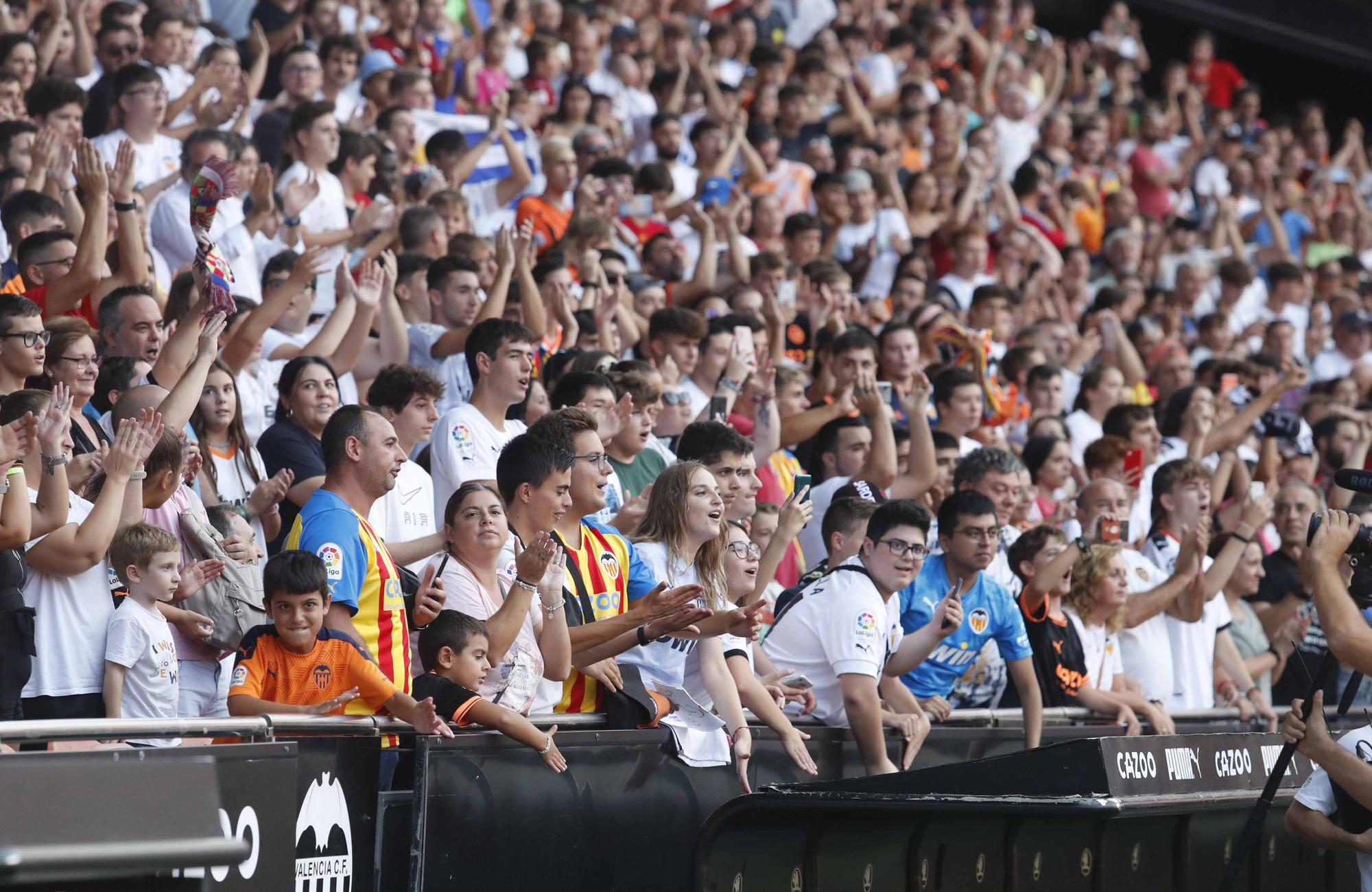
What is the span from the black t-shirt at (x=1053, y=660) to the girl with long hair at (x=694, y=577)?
2.40 metres

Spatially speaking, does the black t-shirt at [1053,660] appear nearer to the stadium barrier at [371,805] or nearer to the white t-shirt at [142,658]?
the stadium barrier at [371,805]

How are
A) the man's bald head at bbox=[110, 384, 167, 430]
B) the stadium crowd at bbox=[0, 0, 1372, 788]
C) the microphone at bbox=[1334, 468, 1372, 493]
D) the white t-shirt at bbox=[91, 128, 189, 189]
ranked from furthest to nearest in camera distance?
the white t-shirt at bbox=[91, 128, 189, 189]
the man's bald head at bbox=[110, 384, 167, 430]
the stadium crowd at bbox=[0, 0, 1372, 788]
the microphone at bbox=[1334, 468, 1372, 493]

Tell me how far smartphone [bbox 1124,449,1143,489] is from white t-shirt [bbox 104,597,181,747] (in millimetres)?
6652

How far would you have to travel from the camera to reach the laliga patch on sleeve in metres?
6.19

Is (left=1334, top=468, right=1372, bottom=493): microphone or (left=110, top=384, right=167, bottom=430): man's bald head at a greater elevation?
(left=110, top=384, right=167, bottom=430): man's bald head

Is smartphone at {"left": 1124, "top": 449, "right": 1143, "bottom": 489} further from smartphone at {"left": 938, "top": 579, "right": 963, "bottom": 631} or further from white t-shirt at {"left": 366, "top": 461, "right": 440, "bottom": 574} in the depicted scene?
white t-shirt at {"left": 366, "top": 461, "right": 440, "bottom": 574}

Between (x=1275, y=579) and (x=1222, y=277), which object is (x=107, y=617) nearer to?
(x=1275, y=579)

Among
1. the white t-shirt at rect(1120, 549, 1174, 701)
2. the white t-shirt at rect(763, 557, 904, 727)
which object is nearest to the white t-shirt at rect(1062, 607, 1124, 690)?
the white t-shirt at rect(1120, 549, 1174, 701)

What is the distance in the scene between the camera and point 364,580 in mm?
6324

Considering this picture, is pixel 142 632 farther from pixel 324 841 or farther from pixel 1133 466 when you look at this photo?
pixel 1133 466

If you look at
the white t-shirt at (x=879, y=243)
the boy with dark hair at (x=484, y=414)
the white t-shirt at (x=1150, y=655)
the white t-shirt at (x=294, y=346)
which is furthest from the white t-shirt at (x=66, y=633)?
the white t-shirt at (x=879, y=243)

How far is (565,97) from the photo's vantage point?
14.3 metres

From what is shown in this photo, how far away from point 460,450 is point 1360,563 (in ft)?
12.2

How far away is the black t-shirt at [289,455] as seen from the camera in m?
7.80
